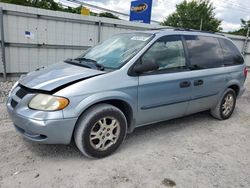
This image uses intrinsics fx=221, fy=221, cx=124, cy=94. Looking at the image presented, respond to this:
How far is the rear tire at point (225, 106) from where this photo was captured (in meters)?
4.51

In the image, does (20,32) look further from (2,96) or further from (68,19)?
(2,96)

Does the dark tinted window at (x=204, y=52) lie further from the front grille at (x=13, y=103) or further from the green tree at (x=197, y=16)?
the green tree at (x=197, y=16)

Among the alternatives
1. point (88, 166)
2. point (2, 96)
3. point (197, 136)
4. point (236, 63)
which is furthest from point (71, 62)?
point (236, 63)

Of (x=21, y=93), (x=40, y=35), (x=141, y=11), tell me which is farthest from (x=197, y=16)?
(x=21, y=93)

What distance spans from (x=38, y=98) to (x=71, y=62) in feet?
3.40

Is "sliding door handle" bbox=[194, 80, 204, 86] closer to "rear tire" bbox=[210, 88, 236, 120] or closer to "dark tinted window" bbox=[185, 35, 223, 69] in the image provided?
"dark tinted window" bbox=[185, 35, 223, 69]

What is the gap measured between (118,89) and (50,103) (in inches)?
33.8

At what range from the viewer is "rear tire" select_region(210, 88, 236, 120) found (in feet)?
14.8

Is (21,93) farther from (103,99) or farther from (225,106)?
(225,106)

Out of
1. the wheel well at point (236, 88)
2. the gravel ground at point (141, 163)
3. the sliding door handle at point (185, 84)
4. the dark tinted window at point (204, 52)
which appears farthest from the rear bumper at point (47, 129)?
the wheel well at point (236, 88)

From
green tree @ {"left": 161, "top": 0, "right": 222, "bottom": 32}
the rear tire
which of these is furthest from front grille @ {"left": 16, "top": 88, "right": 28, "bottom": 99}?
green tree @ {"left": 161, "top": 0, "right": 222, "bottom": 32}

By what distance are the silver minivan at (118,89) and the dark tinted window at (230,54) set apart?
0.14 metres

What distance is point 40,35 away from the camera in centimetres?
691

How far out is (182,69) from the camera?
3.60 metres
